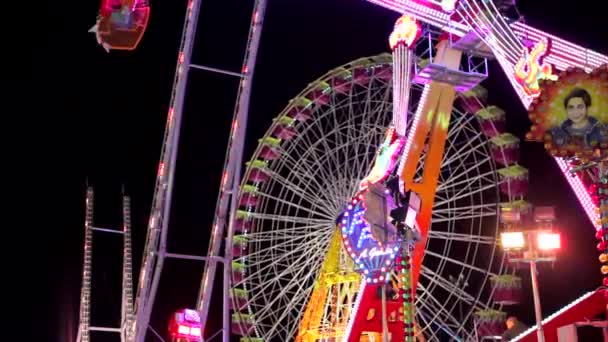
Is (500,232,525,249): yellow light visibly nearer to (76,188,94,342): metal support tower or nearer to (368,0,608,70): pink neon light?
(368,0,608,70): pink neon light

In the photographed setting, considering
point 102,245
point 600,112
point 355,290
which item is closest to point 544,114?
point 600,112

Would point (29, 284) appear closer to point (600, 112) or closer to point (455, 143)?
point (455, 143)

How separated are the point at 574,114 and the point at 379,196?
16.6 feet

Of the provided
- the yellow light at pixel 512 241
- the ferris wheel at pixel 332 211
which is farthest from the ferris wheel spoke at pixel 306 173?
the yellow light at pixel 512 241

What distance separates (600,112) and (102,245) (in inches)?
836

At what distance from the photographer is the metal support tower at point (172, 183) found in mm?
18500

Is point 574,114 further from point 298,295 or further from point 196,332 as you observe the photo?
point 298,295

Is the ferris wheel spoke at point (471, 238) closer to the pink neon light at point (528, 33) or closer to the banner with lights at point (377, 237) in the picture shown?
the banner with lights at point (377, 237)

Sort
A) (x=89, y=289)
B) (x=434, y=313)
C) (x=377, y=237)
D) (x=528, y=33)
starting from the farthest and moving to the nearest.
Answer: (x=89, y=289), (x=434, y=313), (x=528, y=33), (x=377, y=237)

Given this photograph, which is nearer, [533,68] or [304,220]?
[533,68]

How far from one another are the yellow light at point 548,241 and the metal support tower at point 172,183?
25.1 feet

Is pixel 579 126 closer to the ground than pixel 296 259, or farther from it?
farther from it

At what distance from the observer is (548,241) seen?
15.0 metres

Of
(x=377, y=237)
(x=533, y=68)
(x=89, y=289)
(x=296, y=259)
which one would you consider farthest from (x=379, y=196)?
(x=89, y=289)
